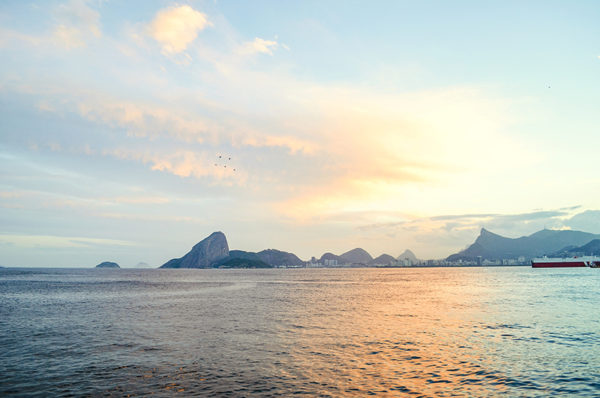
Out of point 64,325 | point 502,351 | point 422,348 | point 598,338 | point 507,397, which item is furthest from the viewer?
point 64,325

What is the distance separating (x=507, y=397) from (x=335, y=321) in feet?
107

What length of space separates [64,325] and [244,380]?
1539 inches

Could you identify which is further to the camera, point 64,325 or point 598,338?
point 64,325

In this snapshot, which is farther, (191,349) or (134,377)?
(191,349)

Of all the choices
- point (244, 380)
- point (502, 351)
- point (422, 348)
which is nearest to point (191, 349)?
point (244, 380)

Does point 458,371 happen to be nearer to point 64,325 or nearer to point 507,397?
point 507,397

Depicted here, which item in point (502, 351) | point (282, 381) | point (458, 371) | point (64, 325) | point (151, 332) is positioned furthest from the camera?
point (64, 325)

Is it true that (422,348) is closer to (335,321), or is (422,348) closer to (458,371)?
(458,371)

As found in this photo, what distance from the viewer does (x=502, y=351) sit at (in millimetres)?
33844

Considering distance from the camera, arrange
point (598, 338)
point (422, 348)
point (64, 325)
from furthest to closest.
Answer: point (64, 325)
point (598, 338)
point (422, 348)

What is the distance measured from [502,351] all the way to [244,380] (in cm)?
2461

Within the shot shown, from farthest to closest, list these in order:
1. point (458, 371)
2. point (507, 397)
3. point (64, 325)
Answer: point (64, 325) → point (458, 371) → point (507, 397)

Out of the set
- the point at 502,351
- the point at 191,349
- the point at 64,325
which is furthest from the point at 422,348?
the point at 64,325

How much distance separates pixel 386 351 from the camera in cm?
3478
